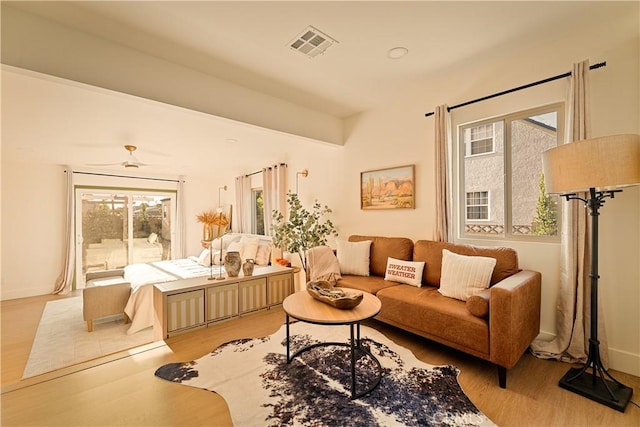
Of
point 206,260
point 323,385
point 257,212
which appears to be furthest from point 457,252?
point 257,212

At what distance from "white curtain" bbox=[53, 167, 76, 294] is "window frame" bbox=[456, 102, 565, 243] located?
701 cm

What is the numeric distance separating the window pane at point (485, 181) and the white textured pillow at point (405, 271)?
2.54 feet

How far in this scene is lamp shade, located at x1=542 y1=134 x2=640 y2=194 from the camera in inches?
63.7

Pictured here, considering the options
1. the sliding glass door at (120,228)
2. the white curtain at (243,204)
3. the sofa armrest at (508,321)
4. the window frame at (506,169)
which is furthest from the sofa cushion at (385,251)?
the sliding glass door at (120,228)

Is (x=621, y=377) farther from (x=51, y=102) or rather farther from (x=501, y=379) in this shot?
(x=51, y=102)

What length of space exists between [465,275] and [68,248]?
275 inches

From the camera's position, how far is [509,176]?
8.76ft

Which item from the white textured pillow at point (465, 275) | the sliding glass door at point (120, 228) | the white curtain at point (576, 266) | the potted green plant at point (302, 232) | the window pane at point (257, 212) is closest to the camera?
the white curtain at point (576, 266)

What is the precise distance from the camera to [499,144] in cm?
279

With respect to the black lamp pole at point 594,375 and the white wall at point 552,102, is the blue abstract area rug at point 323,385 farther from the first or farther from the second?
the white wall at point 552,102

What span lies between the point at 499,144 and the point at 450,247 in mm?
1206

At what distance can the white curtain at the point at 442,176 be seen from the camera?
290cm

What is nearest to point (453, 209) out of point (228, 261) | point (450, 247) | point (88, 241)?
point (450, 247)

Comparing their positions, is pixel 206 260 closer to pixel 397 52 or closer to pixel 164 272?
pixel 164 272
